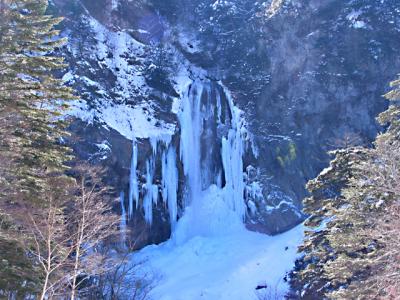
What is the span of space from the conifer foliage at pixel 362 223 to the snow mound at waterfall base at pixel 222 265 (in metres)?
6.77

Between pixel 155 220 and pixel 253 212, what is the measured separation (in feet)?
19.1

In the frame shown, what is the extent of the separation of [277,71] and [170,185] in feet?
34.1

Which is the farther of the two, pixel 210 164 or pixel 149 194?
pixel 210 164

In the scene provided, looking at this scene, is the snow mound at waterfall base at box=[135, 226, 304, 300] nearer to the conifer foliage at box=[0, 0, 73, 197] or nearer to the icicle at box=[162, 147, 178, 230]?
the icicle at box=[162, 147, 178, 230]

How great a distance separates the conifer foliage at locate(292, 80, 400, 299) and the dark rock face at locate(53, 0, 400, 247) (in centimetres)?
1276

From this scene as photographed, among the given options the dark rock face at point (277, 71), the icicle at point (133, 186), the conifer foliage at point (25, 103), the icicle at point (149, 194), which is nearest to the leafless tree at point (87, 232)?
the conifer foliage at point (25, 103)

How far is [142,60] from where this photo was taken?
30219 millimetres

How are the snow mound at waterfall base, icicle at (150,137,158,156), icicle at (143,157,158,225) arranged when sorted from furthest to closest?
icicle at (150,137,158,156)
icicle at (143,157,158,225)
the snow mound at waterfall base

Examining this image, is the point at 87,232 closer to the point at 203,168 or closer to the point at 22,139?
the point at 22,139

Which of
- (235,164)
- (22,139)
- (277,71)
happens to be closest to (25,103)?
(22,139)

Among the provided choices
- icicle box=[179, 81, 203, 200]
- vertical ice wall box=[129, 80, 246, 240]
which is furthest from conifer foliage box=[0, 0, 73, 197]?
icicle box=[179, 81, 203, 200]

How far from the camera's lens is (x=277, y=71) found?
30.6 meters

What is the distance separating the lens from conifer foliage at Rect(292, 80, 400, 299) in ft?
Result: 34.2

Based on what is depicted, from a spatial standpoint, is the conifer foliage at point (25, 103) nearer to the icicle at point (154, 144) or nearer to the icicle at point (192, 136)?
the icicle at point (154, 144)
